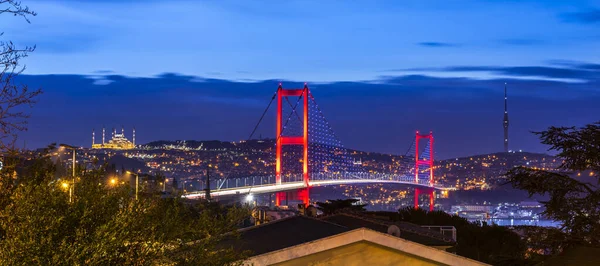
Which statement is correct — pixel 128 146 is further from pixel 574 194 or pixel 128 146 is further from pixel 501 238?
pixel 574 194

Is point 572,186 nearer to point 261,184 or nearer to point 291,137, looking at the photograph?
point 261,184

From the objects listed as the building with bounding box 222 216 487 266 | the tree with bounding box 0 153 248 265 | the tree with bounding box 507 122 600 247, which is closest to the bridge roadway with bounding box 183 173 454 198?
the tree with bounding box 507 122 600 247

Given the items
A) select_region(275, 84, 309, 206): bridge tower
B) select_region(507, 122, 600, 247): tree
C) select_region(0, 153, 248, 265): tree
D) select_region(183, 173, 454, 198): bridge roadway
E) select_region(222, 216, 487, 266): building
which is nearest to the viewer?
select_region(0, 153, 248, 265): tree

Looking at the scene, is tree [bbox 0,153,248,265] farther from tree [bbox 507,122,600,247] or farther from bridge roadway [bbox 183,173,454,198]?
bridge roadway [bbox 183,173,454,198]

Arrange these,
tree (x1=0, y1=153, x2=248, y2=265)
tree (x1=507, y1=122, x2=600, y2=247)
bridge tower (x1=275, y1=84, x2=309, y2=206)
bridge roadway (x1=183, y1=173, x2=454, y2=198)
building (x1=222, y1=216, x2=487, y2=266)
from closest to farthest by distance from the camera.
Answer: tree (x1=0, y1=153, x2=248, y2=265)
building (x1=222, y1=216, x2=487, y2=266)
tree (x1=507, y1=122, x2=600, y2=247)
bridge roadway (x1=183, y1=173, x2=454, y2=198)
bridge tower (x1=275, y1=84, x2=309, y2=206)

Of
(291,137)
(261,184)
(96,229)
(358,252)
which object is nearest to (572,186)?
(358,252)

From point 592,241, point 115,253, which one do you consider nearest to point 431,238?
point 592,241
